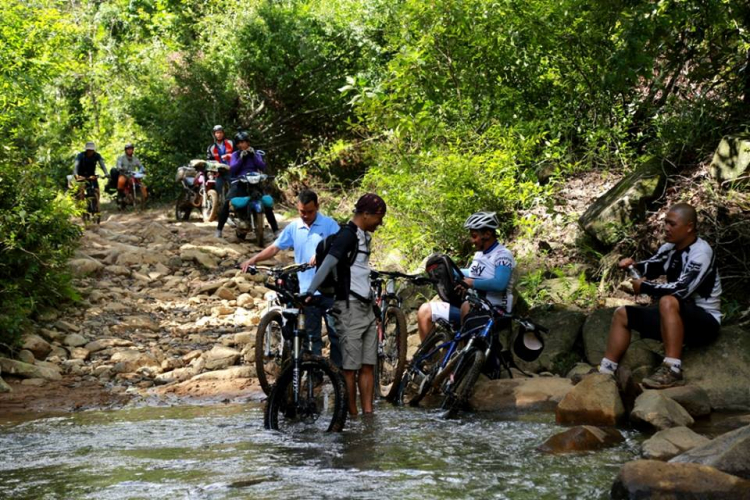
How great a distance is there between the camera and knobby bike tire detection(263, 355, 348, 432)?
22.9 ft

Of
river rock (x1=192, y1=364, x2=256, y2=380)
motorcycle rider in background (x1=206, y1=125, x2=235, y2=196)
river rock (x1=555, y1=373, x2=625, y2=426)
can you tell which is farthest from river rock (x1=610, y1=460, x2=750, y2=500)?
motorcycle rider in background (x1=206, y1=125, x2=235, y2=196)

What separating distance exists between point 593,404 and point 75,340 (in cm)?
647

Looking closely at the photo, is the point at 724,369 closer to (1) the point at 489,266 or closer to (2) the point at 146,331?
(1) the point at 489,266

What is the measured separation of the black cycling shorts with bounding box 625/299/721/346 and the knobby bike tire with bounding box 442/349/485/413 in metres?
1.34

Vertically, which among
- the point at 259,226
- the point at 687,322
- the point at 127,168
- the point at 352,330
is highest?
the point at 127,168

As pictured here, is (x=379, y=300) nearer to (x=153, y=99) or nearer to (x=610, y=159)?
(x=610, y=159)

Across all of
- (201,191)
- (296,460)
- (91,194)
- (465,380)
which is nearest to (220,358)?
(465,380)

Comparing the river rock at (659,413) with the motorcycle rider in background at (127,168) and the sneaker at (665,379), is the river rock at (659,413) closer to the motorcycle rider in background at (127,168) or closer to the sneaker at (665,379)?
the sneaker at (665,379)

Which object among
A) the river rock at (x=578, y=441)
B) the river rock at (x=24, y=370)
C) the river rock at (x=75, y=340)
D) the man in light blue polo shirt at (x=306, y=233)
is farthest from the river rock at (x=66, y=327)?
the river rock at (x=578, y=441)

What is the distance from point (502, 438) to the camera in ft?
22.7

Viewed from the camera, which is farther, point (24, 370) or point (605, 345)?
point (24, 370)

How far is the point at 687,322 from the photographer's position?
773 centimetres

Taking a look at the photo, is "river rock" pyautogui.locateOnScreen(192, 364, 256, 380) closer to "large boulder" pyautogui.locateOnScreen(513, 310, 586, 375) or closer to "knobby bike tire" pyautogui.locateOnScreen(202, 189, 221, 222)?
"large boulder" pyautogui.locateOnScreen(513, 310, 586, 375)

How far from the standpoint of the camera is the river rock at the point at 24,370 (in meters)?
9.88
